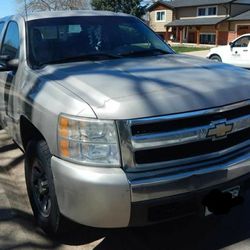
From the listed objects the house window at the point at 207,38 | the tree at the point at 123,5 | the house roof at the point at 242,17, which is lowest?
the house window at the point at 207,38

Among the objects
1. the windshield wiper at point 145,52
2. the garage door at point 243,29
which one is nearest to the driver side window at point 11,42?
the windshield wiper at point 145,52

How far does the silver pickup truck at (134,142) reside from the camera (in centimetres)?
278

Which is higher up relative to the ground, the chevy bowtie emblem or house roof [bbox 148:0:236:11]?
house roof [bbox 148:0:236:11]

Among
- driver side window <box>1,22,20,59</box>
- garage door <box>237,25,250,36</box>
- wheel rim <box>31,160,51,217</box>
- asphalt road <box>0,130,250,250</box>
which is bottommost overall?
garage door <box>237,25,250,36</box>

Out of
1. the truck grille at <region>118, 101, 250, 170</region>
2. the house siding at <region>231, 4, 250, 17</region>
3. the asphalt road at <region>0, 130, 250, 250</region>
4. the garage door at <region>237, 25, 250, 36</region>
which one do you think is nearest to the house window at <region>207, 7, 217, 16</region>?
the house siding at <region>231, 4, 250, 17</region>

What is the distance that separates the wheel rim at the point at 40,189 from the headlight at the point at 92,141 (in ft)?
2.02

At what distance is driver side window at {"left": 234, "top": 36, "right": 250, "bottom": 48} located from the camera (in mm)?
18442

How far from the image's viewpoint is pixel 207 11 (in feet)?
164

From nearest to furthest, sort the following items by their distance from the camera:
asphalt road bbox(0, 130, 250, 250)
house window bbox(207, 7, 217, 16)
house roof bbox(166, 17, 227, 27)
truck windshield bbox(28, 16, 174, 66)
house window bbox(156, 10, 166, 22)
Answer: asphalt road bbox(0, 130, 250, 250)
truck windshield bbox(28, 16, 174, 66)
house roof bbox(166, 17, 227, 27)
house window bbox(207, 7, 217, 16)
house window bbox(156, 10, 166, 22)

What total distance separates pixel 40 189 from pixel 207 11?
49.4 m

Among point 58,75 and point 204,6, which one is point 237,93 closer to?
point 58,75

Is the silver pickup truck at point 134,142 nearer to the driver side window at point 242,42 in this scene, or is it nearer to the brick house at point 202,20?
the driver side window at point 242,42

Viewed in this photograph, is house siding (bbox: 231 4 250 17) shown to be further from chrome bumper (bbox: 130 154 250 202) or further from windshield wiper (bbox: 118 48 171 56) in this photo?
chrome bumper (bbox: 130 154 250 202)

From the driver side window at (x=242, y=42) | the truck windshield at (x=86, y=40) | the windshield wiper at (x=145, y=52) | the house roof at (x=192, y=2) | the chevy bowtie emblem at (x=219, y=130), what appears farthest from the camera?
the house roof at (x=192, y=2)
